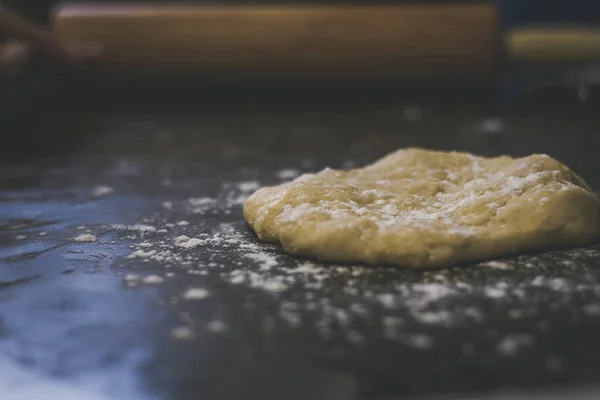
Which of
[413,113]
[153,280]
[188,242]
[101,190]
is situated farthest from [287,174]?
[413,113]

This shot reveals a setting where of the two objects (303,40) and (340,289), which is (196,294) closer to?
(340,289)

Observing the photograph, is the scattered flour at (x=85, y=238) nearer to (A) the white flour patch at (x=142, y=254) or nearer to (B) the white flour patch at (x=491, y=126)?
(A) the white flour patch at (x=142, y=254)

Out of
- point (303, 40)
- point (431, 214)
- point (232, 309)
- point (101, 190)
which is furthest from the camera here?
point (303, 40)

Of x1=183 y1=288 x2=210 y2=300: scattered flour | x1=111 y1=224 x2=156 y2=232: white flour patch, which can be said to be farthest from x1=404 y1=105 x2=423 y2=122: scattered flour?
x1=183 y1=288 x2=210 y2=300: scattered flour

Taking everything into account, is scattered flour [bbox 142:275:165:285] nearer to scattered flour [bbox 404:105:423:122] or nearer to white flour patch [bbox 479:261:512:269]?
white flour patch [bbox 479:261:512:269]

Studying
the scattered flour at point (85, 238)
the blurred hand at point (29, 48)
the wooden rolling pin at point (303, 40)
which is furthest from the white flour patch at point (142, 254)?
the wooden rolling pin at point (303, 40)

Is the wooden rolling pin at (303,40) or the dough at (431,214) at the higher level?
the wooden rolling pin at (303,40)
